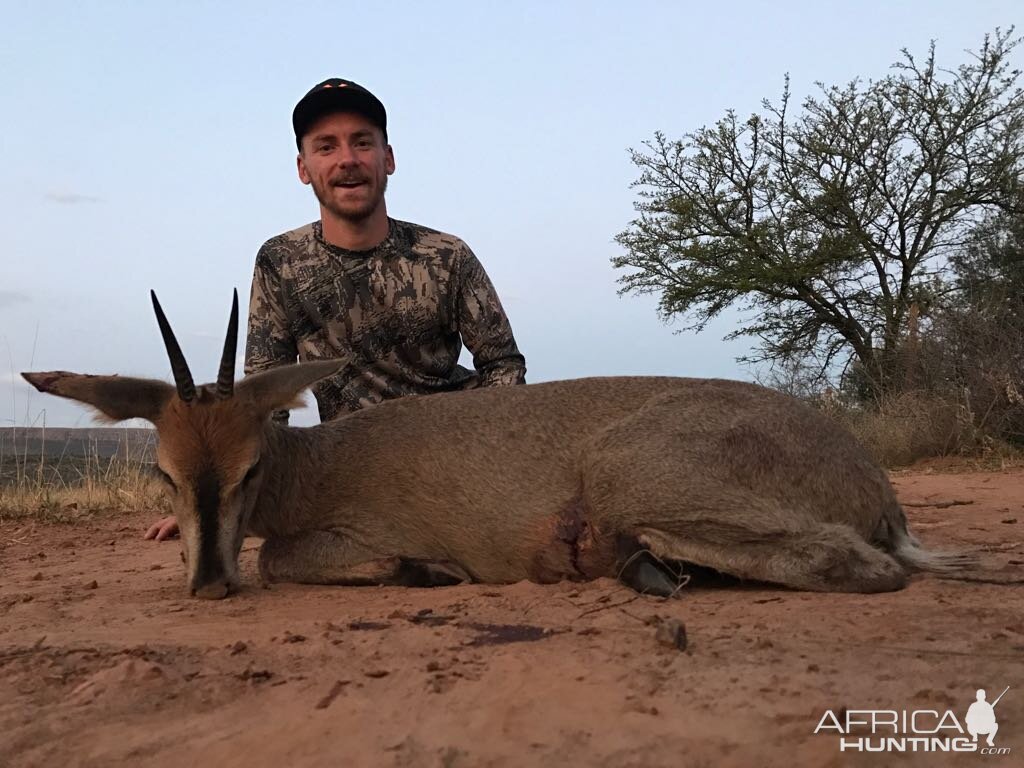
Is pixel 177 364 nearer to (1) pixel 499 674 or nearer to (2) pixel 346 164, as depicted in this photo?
(1) pixel 499 674

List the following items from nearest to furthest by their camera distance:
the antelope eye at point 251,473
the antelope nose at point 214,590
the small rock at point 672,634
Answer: the small rock at point 672,634 → the antelope nose at point 214,590 → the antelope eye at point 251,473

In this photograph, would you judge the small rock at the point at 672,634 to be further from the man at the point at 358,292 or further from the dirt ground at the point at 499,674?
the man at the point at 358,292

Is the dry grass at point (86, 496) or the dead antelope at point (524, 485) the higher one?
the dead antelope at point (524, 485)

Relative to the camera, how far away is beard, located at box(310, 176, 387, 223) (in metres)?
7.46

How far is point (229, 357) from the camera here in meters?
4.94

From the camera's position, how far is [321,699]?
296cm

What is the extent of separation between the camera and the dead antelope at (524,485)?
455 cm

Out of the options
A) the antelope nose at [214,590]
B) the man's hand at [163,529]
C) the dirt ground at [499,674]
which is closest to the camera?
the dirt ground at [499,674]

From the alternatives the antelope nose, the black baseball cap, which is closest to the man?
the black baseball cap

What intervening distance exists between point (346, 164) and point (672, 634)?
5110mm

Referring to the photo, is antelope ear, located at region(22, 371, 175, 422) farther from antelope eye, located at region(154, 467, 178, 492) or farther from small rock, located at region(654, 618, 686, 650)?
small rock, located at region(654, 618, 686, 650)

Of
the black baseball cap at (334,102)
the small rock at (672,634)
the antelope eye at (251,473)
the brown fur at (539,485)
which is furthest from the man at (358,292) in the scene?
the small rock at (672,634)

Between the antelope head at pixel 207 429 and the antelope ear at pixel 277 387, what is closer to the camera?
the antelope head at pixel 207 429

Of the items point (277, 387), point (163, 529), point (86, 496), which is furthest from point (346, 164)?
point (86, 496)
